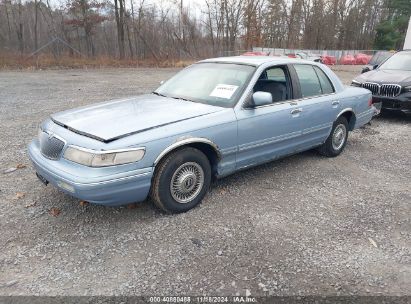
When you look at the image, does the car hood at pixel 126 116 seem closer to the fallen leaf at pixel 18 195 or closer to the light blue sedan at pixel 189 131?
the light blue sedan at pixel 189 131

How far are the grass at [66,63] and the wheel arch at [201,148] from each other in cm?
2037

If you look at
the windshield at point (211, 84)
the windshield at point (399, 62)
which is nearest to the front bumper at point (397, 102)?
the windshield at point (399, 62)

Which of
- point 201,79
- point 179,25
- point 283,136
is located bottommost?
point 283,136

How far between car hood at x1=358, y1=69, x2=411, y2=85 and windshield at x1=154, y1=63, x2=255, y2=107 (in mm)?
5274

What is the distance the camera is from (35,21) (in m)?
31.7

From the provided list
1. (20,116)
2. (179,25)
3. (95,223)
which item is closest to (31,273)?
(95,223)

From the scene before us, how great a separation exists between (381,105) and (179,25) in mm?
29826

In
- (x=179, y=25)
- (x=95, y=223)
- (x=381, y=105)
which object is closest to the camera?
(x=95, y=223)

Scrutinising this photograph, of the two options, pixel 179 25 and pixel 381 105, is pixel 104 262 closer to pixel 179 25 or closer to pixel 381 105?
pixel 381 105

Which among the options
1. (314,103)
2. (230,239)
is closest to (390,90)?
(314,103)

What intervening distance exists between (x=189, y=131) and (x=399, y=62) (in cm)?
A: 789

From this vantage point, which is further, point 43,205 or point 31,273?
point 43,205

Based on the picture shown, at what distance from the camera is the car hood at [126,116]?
10.6 feet

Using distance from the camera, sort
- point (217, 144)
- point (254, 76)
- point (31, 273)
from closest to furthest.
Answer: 1. point (31, 273)
2. point (217, 144)
3. point (254, 76)
